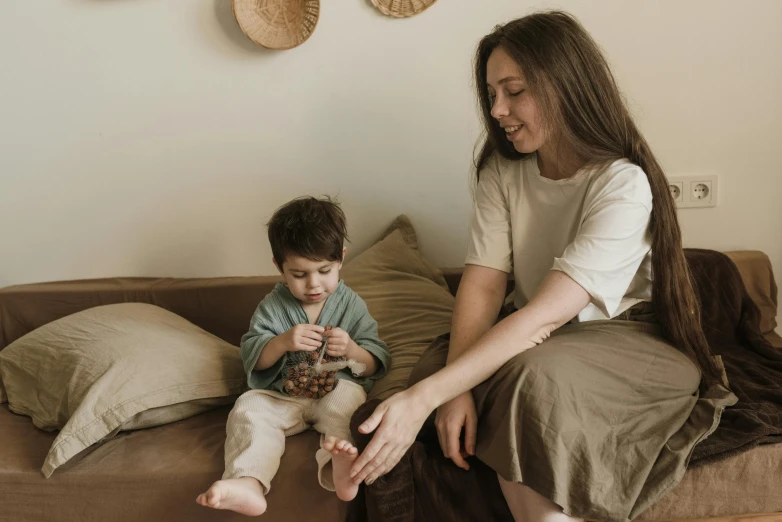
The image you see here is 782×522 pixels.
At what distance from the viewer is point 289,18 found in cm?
196

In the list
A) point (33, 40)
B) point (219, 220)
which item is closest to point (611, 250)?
point (219, 220)

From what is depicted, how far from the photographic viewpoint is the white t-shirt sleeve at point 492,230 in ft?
5.06

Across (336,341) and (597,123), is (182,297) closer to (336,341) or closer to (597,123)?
(336,341)

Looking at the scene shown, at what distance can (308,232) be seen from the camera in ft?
4.89

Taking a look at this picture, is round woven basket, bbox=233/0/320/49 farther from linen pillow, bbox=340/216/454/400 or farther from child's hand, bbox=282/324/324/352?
child's hand, bbox=282/324/324/352

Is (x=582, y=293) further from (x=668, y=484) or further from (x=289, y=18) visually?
(x=289, y=18)

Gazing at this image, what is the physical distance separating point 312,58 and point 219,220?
0.56 metres

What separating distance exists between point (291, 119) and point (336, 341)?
0.82 m

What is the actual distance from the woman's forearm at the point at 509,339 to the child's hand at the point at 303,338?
0.98 ft

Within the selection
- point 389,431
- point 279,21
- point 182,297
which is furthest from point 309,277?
point 279,21

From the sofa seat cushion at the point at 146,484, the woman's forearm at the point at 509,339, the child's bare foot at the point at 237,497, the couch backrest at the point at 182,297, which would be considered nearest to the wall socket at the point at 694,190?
the couch backrest at the point at 182,297

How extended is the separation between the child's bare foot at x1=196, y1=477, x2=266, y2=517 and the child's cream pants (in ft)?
0.08

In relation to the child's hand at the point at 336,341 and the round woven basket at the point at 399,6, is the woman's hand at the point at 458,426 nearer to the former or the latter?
the child's hand at the point at 336,341

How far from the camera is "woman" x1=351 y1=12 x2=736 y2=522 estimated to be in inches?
46.8
